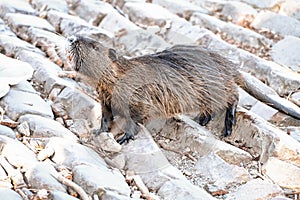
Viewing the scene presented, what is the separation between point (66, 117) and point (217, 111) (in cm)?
116

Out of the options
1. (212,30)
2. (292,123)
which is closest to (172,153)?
(292,123)

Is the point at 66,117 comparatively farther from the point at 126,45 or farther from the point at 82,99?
the point at 126,45

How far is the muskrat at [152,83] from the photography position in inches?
170

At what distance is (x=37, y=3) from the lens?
6.68 metres

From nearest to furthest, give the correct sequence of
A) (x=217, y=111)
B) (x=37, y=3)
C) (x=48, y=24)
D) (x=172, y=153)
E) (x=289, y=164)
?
(x=289, y=164), (x=172, y=153), (x=217, y=111), (x=48, y=24), (x=37, y=3)

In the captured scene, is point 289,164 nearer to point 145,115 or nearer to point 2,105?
point 145,115

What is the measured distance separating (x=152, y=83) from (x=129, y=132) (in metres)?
0.41

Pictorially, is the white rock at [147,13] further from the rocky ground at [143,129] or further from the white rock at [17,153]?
the white rock at [17,153]

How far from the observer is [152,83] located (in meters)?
4.37

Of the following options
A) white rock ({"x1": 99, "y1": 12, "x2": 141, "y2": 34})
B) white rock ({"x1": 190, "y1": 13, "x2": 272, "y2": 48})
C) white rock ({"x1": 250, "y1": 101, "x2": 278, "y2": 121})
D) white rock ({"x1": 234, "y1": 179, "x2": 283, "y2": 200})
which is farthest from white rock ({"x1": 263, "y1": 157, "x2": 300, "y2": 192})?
white rock ({"x1": 99, "y1": 12, "x2": 141, "y2": 34})

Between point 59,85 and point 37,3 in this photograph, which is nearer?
point 59,85

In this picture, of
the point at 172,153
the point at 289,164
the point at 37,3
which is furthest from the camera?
the point at 37,3

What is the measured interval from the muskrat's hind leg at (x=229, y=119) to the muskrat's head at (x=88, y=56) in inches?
38.6

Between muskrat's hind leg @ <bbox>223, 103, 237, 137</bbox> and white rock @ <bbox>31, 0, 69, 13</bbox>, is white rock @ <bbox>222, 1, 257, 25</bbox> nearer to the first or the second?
white rock @ <bbox>31, 0, 69, 13</bbox>
